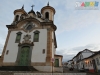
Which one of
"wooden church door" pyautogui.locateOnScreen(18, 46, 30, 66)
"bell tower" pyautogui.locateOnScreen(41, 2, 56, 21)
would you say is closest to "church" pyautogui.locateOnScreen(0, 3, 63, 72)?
"wooden church door" pyautogui.locateOnScreen(18, 46, 30, 66)

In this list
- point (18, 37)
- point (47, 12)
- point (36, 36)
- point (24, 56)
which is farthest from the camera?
point (47, 12)

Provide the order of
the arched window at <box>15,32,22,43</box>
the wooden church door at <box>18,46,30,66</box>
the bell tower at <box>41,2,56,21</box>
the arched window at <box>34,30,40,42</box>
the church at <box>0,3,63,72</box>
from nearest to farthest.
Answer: the church at <box>0,3,63,72</box>, the wooden church door at <box>18,46,30,66</box>, the arched window at <box>34,30,40,42</box>, the arched window at <box>15,32,22,43</box>, the bell tower at <box>41,2,56,21</box>

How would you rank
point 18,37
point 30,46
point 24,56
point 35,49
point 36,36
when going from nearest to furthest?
1. point 24,56
2. point 35,49
3. point 30,46
4. point 36,36
5. point 18,37

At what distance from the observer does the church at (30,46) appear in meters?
15.0

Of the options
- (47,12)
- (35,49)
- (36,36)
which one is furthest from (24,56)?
(47,12)

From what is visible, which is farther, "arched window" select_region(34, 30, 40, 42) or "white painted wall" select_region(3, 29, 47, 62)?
"arched window" select_region(34, 30, 40, 42)

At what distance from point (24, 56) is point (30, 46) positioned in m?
2.02

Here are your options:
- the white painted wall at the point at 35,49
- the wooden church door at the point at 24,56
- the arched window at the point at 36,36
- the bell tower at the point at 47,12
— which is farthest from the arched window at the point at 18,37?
the bell tower at the point at 47,12

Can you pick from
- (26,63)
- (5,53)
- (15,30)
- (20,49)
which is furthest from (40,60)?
(15,30)

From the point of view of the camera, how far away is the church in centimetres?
1498

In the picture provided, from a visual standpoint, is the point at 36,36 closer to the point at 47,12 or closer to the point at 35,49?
the point at 35,49

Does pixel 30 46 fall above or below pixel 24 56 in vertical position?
above

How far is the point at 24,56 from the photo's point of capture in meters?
15.8

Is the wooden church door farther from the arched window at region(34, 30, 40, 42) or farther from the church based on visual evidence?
the arched window at region(34, 30, 40, 42)
